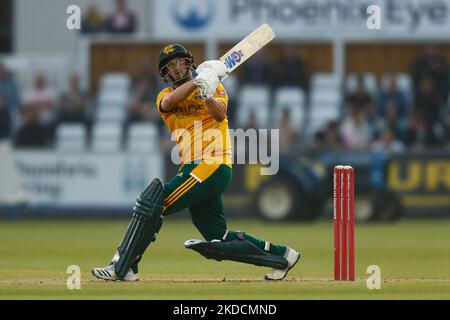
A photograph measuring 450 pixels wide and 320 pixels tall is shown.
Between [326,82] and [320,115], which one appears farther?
[326,82]

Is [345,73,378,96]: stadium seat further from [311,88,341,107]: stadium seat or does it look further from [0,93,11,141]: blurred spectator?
[0,93,11,141]: blurred spectator

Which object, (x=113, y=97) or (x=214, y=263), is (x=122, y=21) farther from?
(x=214, y=263)

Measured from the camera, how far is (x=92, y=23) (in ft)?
76.2

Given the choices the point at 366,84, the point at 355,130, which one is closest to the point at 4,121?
the point at 355,130

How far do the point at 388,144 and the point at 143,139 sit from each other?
3.89m

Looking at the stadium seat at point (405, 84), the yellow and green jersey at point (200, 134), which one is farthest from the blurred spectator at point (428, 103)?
the yellow and green jersey at point (200, 134)

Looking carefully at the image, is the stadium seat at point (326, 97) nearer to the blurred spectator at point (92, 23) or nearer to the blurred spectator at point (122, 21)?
the blurred spectator at point (122, 21)

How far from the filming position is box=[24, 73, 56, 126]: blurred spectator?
22.3m

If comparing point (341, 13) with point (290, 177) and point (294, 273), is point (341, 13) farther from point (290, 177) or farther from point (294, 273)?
point (294, 273)

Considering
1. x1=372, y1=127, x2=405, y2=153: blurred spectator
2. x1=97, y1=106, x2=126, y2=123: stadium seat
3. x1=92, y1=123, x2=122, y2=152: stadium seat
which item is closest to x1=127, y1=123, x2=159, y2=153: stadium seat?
x1=92, y1=123, x2=122, y2=152: stadium seat

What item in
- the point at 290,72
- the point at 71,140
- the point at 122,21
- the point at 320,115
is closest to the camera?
the point at 71,140

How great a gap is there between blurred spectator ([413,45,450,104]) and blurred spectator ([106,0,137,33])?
493cm
